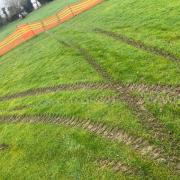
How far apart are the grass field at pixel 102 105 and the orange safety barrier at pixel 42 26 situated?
12195mm

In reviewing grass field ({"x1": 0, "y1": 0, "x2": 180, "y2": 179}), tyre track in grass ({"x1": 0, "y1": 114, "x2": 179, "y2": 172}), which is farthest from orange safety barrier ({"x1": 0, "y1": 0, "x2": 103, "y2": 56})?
tyre track in grass ({"x1": 0, "y1": 114, "x2": 179, "y2": 172})

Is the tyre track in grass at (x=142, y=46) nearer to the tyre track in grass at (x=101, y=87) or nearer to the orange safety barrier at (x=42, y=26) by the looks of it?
the tyre track in grass at (x=101, y=87)

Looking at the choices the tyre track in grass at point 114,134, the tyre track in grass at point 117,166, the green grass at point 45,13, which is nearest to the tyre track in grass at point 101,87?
the tyre track in grass at point 114,134

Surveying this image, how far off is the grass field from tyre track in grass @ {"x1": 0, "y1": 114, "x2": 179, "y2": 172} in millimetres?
47

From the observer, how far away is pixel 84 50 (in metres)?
30.9

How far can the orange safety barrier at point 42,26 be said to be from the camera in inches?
1876

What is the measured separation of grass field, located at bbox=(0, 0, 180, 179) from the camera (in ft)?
55.5

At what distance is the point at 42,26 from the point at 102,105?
30372mm

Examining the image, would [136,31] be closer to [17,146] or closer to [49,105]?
[49,105]

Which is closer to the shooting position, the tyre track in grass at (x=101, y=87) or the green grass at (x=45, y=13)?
the tyre track in grass at (x=101, y=87)

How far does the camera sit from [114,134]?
1852 centimetres

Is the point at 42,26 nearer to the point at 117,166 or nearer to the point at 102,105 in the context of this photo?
the point at 102,105

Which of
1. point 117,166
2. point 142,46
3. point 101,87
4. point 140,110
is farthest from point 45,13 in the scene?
point 117,166

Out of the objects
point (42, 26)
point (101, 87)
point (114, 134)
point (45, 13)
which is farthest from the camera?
point (45, 13)
